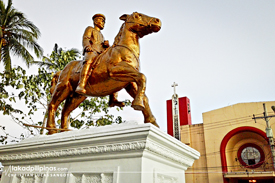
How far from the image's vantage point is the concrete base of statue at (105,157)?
1739 mm

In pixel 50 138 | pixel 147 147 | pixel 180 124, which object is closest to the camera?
pixel 147 147

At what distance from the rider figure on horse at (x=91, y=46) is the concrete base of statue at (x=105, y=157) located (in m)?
0.90

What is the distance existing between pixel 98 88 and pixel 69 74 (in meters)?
0.58

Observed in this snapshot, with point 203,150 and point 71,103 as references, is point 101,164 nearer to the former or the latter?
point 71,103

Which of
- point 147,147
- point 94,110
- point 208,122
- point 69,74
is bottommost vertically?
point 147,147

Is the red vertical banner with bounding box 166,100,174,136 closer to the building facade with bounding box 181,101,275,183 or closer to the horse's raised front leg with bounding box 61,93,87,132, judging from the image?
the building facade with bounding box 181,101,275,183

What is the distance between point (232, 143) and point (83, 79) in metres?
14.7

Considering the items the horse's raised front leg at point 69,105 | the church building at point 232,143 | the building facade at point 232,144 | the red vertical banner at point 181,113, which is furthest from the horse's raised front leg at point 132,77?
the red vertical banner at point 181,113

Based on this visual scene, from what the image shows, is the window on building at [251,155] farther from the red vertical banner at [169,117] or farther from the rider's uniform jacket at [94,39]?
the rider's uniform jacket at [94,39]

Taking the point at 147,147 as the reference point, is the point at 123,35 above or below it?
above

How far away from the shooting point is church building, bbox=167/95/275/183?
13961 mm

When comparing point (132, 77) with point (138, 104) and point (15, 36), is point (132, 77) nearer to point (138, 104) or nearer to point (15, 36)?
point (138, 104)

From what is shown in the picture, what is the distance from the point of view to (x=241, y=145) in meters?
15.6

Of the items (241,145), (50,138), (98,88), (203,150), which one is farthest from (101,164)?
(241,145)
